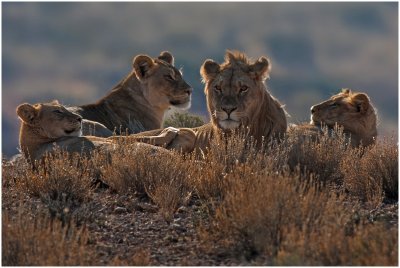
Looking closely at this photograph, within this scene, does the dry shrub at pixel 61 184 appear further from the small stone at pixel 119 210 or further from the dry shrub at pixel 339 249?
the dry shrub at pixel 339 249

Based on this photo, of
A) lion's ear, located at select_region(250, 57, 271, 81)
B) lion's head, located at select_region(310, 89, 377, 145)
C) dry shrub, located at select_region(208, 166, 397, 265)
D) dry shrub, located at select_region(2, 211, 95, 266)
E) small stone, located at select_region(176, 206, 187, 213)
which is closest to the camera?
A: dry shrub, located at select_region(208, 166, 397, 265)

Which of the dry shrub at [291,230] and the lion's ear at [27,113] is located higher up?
the lion's ear at [27,113]

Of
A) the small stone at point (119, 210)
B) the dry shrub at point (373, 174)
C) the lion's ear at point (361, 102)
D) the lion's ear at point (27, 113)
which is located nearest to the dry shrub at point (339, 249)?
the dry shrub at point (373, 174)

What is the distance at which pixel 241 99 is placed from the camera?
34.7ft

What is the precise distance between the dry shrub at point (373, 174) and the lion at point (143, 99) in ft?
17.5

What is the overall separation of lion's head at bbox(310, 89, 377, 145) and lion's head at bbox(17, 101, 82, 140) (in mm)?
3428

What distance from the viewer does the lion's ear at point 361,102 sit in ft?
42.3

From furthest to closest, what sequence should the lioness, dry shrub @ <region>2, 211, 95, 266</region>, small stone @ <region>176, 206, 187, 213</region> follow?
1. the lioness
2. small stone @ <region>176, 206, 187, 213</region>
3. dry shrub @ <region>2, 211, 95, 266</region>

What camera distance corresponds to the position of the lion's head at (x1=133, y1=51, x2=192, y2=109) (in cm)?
1521

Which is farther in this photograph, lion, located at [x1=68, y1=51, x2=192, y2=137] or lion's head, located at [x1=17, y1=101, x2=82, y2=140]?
lion, located at [x1=68, y1=51, x2=192, y2=137]

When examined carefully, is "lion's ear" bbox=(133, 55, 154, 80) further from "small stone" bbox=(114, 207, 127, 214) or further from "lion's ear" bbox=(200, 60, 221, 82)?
"small stone" bbox=(114, 207, 127, 214)

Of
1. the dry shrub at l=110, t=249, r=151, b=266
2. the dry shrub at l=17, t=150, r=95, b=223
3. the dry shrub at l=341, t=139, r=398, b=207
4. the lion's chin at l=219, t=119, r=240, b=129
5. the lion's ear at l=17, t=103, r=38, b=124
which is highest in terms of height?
the lion's ear at l=17, t=103, r=38, b=124

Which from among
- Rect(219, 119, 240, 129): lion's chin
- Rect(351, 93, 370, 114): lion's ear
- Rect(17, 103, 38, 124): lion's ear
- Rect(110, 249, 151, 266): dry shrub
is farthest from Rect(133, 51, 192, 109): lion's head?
Rect(110, 249, 151, 266): dry shrub

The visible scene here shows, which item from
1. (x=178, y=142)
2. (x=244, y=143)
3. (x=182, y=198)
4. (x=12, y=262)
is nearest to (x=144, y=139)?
(x=178, y=142)
